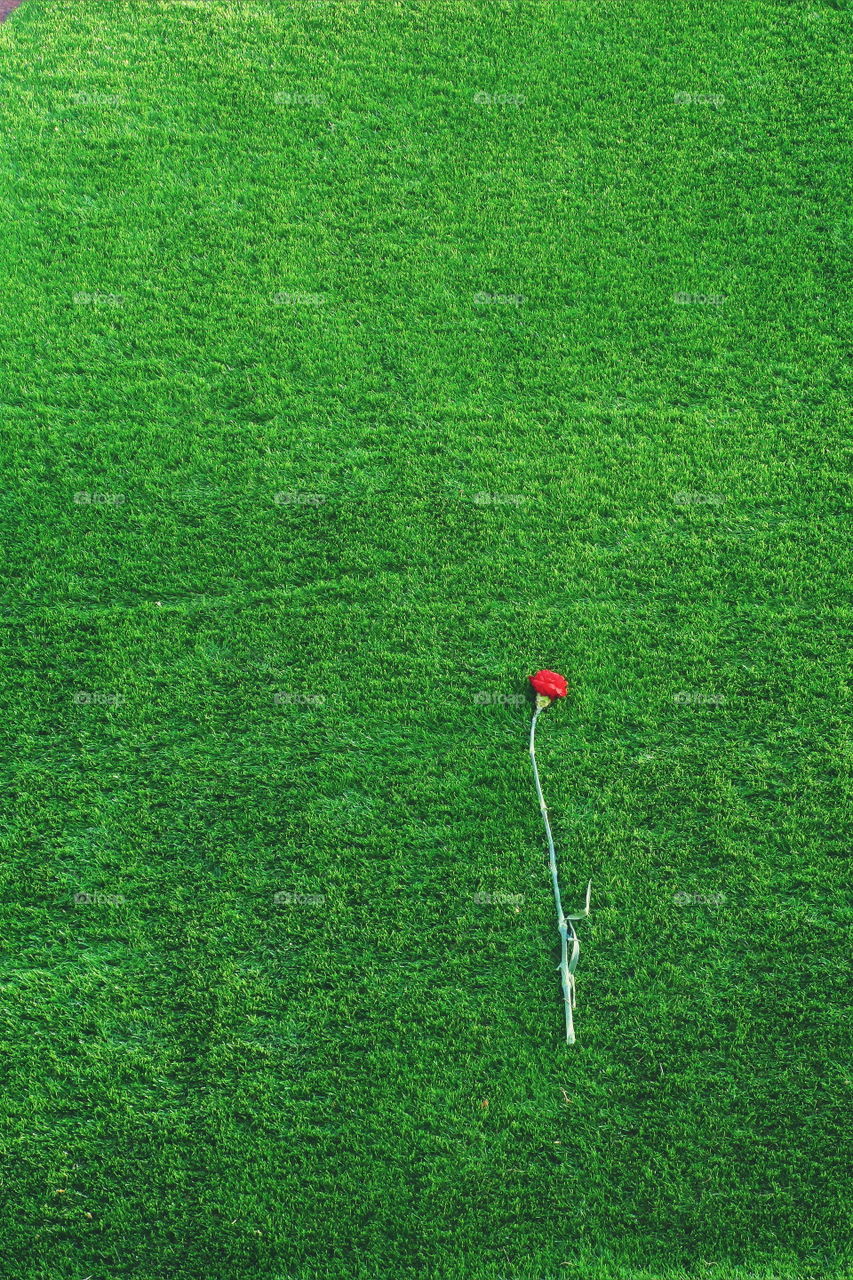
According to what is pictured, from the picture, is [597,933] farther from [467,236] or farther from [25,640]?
[467,236]

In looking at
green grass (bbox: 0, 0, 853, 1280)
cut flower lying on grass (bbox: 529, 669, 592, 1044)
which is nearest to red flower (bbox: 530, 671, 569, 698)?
cut flower lying on grass (bbox: 529, 669, 592, 1044)

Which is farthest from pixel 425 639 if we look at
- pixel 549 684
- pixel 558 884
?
pixel 558 884

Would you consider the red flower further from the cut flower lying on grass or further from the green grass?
the green grass

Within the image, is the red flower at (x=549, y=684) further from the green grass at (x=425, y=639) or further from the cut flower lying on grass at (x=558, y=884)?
the green grass at (x=425, y=639)

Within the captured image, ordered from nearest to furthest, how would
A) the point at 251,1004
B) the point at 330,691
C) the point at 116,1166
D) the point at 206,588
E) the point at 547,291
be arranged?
the point at 116,1166 → the point at 251,1004 → the point at 330,691 → the point at 206,588 → the point at 547,291

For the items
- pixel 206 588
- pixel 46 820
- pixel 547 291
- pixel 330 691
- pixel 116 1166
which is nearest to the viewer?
pixel 116 1166

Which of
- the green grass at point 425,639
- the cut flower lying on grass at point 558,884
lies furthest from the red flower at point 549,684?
the green grass at point 425,639

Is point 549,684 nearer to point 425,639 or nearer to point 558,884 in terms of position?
point 425,639

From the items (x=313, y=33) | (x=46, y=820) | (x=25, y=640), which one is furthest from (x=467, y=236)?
(x=46, y=820)
